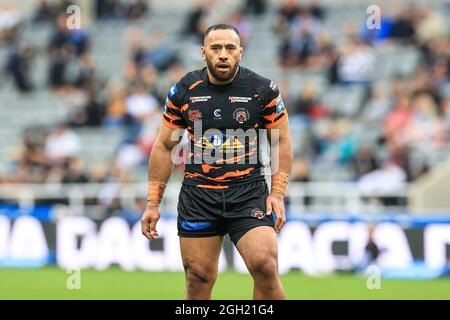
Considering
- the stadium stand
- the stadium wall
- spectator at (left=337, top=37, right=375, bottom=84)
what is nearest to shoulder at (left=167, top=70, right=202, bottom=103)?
the stadium wall

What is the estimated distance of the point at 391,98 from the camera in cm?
1984

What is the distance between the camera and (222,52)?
334 inches

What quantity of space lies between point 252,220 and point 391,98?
38.7 feet

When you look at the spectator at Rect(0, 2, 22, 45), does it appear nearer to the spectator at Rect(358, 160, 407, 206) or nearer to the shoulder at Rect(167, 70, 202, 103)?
the spectator at Rect(358, 160, 407, 206)

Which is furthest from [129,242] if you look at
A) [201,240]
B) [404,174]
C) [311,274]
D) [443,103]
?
[201,240]

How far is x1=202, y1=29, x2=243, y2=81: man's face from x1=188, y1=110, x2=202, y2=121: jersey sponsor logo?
0.32 meters

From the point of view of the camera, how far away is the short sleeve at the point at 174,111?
8.71 metres

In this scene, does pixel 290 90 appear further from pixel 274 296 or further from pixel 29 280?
pixel 274 296

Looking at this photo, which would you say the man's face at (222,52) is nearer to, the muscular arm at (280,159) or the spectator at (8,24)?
the muscular arm at (280,159)

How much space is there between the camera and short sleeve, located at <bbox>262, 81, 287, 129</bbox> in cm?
864

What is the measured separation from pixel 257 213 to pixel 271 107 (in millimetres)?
834

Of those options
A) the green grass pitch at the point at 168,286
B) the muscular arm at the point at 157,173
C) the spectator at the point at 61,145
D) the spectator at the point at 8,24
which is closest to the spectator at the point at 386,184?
the green grass pitch at the point at 168,286

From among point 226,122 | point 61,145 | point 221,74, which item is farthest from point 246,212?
point 61,145

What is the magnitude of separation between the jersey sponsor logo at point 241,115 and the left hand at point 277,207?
623 mm
